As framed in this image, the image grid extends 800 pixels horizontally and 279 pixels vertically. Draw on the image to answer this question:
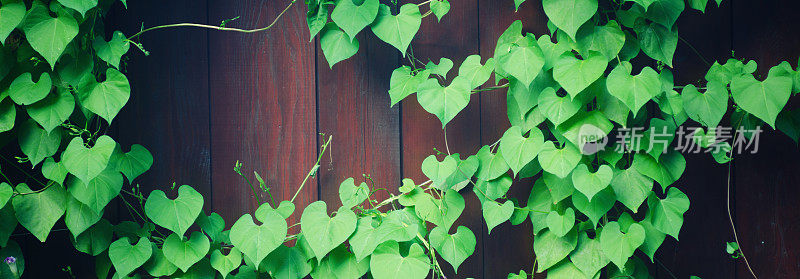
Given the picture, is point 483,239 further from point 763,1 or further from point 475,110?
point 763,1

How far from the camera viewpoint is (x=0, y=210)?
137 cm

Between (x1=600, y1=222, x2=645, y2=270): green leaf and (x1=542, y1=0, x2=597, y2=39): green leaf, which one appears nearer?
(x1=542, y1=0, x2=597, y2=39): green leaf

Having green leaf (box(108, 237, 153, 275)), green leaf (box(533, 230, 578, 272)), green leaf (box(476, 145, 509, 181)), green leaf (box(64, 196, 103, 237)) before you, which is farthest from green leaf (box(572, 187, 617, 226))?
green leaf (box(64, 196, 103, 237))

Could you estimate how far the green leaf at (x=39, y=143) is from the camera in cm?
135

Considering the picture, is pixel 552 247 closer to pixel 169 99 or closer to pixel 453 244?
pixel 453 244

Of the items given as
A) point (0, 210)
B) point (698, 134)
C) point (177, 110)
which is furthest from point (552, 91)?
point (0, 210)

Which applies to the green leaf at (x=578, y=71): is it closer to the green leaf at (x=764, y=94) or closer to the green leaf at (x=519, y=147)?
the green leaf at (x=519, y=147)

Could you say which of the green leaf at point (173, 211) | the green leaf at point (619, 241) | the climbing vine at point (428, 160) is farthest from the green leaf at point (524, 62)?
the green leaf at point (173, 211)

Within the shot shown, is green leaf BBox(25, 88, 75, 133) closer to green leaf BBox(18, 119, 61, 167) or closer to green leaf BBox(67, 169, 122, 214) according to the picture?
green leaf BBox(18, 119, 61, 167)

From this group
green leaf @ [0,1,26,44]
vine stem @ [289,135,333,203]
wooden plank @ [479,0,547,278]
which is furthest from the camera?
wooden plank @ [479,0,547,278]

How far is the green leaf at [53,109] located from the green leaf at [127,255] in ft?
1.08

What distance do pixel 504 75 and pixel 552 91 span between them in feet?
0.45

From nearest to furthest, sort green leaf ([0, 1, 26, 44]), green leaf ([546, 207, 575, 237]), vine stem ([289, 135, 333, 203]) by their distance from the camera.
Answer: green leaf ([0, 1, 26, 44]), green leaf ([546, 207, 575, 237]), vine stem ([289, 135, 333, 203])

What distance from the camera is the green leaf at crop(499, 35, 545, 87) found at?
4.34 ft
